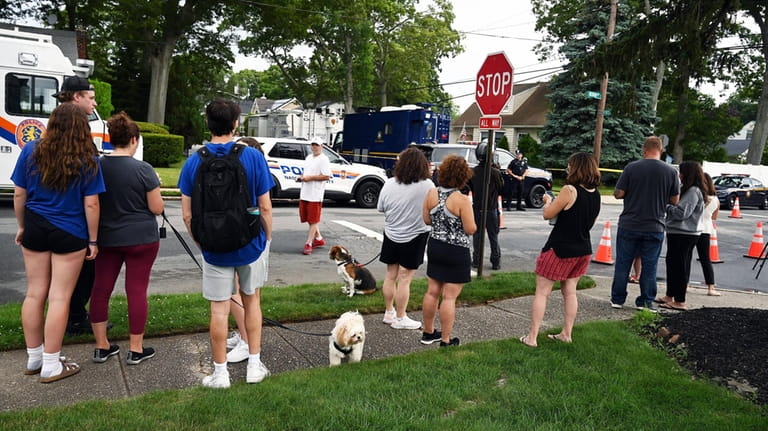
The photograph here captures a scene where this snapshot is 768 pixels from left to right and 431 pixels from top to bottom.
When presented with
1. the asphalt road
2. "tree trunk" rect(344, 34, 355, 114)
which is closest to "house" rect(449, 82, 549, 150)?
"tree trunk" rect(344, 34, 355, 114)

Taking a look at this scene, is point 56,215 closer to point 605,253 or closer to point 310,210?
point 310,210

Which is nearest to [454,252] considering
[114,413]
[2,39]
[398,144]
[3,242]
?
[114,413]

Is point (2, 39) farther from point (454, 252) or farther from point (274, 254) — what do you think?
point (454, 252)

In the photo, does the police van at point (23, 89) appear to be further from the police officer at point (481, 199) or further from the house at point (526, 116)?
the house at point (526, 116)

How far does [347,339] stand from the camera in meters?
3.97

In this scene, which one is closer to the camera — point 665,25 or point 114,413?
point 114,413

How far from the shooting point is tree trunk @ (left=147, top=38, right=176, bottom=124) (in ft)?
95.3

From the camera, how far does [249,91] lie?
117625 mm

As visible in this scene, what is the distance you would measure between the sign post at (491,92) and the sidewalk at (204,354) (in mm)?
1725

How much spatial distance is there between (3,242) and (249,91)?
114575mm

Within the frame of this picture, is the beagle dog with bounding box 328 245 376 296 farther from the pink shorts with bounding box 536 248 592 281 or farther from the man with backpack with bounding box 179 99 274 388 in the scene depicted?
the man with backpack with bounding box 179 99 274 388

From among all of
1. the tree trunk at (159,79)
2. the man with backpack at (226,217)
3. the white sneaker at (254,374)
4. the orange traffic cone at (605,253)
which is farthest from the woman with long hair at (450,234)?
the tree trunk at (159,79)

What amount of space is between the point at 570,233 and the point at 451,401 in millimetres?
1885

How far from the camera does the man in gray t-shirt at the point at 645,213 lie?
590 centimetres
